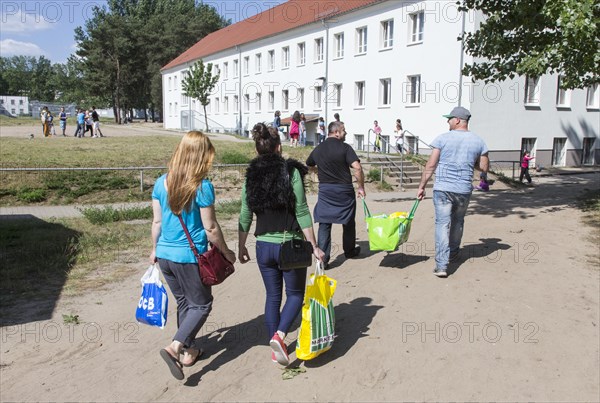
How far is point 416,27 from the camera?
27.0 meters

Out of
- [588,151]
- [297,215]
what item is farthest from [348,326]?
[588,151]

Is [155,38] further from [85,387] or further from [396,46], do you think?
[85,387]

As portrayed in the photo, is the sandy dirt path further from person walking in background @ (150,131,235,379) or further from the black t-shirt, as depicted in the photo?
the black t-shirt

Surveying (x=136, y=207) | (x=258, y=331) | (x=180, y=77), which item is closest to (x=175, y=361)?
(x=258, y=331)

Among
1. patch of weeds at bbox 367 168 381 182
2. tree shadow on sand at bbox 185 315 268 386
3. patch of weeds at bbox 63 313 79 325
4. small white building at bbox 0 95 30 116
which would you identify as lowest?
patch of weeds at bbox 63 313 79 325

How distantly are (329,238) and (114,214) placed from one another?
6.01 metres

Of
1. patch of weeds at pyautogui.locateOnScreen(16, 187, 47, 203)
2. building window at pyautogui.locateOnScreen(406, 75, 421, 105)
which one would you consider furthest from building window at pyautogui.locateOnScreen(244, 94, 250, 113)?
patch of weeds at pyautogui.locateOnScreen(16, 187, 47, 203)

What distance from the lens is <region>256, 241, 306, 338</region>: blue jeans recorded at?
418 centimetres

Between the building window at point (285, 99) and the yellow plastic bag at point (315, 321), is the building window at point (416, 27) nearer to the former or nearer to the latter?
the building window at point (285, 99)

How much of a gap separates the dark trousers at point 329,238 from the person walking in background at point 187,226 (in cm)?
274

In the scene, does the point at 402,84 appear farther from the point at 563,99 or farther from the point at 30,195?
the point at 30,195

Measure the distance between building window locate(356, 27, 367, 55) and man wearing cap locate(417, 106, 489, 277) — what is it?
1020 inches

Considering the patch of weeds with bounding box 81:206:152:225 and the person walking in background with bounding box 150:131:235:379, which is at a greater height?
the person walking in background with bounding box 150:131:235:379

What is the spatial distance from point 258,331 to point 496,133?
22.8m
